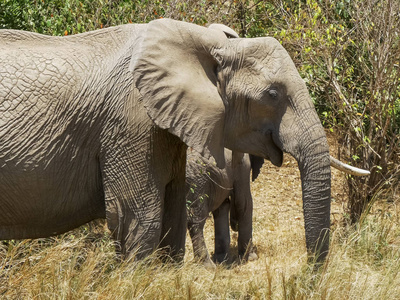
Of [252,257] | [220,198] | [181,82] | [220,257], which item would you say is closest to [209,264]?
[220,257]

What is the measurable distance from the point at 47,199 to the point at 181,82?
1215mm

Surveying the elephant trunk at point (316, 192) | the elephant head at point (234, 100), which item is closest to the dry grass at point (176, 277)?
the elephant trunk at point (316, 192)

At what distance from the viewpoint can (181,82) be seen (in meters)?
5.86

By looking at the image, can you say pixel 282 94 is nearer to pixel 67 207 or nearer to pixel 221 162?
pixel 221 162

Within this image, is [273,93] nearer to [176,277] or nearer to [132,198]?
[132,198]

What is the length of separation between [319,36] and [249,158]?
1.48 m

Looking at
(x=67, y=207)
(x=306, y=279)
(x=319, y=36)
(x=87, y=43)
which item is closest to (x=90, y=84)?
(x=87, y=43)

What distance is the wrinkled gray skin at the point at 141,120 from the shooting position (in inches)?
232

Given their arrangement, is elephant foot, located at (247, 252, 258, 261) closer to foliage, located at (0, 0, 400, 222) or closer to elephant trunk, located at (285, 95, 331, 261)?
foliage, located at (0, 0, 400, 222)

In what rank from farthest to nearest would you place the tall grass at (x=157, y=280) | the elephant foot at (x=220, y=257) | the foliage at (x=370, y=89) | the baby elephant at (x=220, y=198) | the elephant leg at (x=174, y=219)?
the elephant foot at (x=220, y=257), the foliage at (x=370, y=89), the baby elephant at (x=220, y=198), the elephant leg at (x=174, y=219), the tall grass at (x=157, y=280)

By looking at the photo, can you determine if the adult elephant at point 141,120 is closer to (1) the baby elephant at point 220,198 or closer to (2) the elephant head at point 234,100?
(2) the elephant head at point 234,100

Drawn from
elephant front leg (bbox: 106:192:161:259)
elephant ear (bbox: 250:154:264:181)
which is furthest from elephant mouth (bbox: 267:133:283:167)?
elephant ear (bbox: 250:154:264:181)

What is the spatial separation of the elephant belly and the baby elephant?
2095 millimetres

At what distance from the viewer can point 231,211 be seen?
31.8ft
